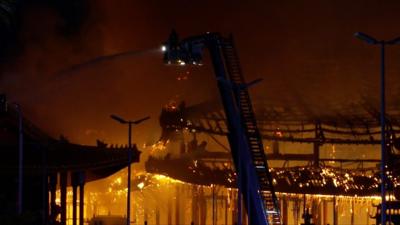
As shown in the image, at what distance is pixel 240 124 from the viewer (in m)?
43.2

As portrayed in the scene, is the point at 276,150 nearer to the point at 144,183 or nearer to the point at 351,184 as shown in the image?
the point at 351,184

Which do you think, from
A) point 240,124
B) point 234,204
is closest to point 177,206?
point 234,204

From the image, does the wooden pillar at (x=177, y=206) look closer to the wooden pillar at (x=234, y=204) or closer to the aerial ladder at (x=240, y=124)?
the wooden pillar at (x=234, y=204)

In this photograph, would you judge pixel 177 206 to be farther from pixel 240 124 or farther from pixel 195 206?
pixel 240 124

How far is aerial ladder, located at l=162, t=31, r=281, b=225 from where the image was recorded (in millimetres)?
42750

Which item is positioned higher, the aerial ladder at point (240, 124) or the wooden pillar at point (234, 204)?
the aerial ladder at point (240, 124)

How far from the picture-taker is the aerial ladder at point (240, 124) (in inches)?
1683

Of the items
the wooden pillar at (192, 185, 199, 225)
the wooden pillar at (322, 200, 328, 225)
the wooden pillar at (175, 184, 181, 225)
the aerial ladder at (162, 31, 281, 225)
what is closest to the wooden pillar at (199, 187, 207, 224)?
the wooden pillar at (192, 185, 199, 225)

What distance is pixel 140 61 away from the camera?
8894 cm

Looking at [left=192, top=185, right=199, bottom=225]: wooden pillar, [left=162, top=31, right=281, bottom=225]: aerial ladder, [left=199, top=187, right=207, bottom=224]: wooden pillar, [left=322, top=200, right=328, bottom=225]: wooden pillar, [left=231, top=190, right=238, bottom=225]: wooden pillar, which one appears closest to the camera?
[left=162, top=31, right=281, bottom=225]: aerial ladder

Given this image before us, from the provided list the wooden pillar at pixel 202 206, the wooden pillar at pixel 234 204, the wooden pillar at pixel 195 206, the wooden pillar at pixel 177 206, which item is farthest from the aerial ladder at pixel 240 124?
the wooden pillar at pixel 177 206

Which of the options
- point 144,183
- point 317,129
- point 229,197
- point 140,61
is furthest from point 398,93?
point 140,61

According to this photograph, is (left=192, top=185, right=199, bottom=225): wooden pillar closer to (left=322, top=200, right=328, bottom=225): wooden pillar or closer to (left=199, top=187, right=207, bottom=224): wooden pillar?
(left=199, top=187, right=207, bottom=224): wooden pillar

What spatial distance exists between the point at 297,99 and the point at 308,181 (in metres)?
8.40
